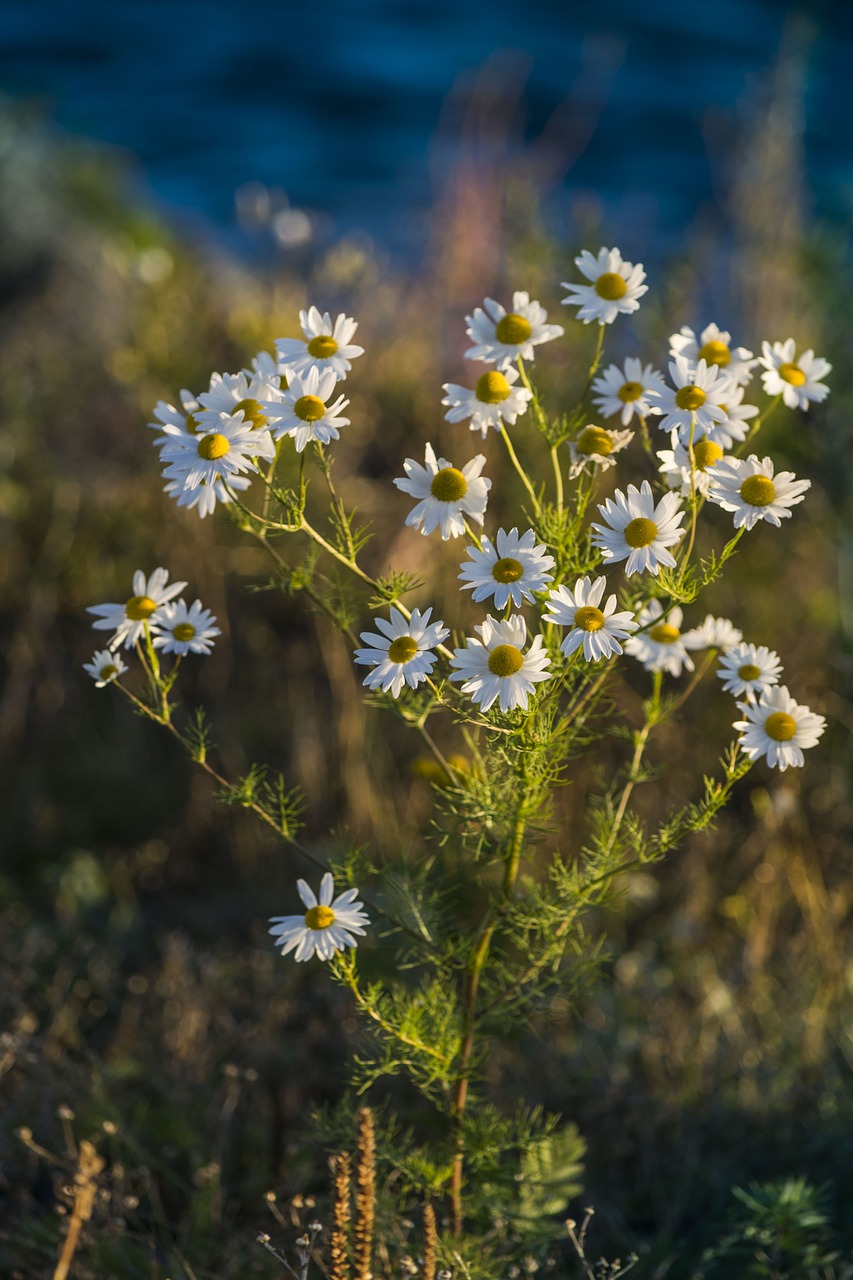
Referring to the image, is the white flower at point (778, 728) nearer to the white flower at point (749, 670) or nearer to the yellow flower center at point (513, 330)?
the white flower at point (749, 670)

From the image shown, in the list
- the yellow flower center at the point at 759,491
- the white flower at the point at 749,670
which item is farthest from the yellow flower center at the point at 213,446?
the white flower at the point at 749,670

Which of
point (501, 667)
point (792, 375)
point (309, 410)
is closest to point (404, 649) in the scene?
point (501, 667)

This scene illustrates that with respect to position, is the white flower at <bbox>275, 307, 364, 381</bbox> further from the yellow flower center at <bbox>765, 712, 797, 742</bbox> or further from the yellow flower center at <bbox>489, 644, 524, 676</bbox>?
the yellow flower center at <bbox>765, 712, 797, 742</bbox>

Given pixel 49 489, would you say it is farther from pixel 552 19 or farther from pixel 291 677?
pixel 552 19

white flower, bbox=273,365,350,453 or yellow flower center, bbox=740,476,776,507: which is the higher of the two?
yellow flower center, bbox=740,476,776,507

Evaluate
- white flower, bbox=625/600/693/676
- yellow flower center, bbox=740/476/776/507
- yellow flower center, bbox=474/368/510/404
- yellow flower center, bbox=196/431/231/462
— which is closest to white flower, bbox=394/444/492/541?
yellow flower center, bbox=474/368/510/404
